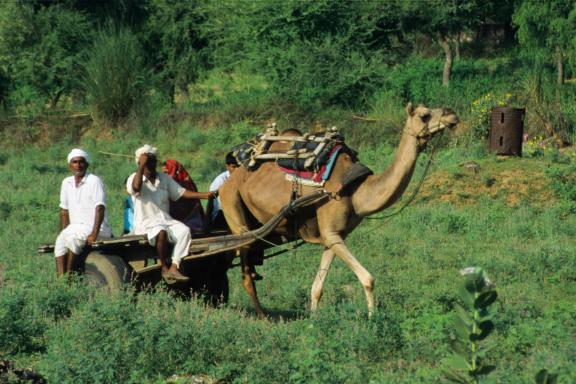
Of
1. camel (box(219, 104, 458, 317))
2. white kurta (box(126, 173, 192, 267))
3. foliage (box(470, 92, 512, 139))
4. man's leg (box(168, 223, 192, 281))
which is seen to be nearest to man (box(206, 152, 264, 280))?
camel (box(219, 104, 458, 317))

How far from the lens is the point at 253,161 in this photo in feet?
38.7

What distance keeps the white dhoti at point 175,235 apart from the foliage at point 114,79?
1689cm

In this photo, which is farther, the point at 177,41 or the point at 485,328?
the point at 177,41

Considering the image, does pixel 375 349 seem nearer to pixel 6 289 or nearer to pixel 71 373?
pixel 71 373

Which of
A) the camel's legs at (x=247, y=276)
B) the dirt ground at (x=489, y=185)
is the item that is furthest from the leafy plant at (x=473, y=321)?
the dirt ground at (x=489, y=185)

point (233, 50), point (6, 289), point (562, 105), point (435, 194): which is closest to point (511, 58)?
point (233, 50)

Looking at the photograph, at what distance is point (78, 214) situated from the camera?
11406mm

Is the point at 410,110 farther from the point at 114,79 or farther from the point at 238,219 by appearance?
the point at 114,79

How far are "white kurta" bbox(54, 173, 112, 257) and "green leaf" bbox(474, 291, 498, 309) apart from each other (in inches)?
246

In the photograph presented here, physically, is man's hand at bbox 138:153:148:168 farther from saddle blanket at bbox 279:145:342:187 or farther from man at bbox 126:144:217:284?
saddle blanket at bbox 279:145:342:187

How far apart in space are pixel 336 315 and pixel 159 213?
2884 mm

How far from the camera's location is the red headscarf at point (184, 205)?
12.0 meters

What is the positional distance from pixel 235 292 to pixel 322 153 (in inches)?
117

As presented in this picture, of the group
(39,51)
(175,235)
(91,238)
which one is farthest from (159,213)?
(39,51)
